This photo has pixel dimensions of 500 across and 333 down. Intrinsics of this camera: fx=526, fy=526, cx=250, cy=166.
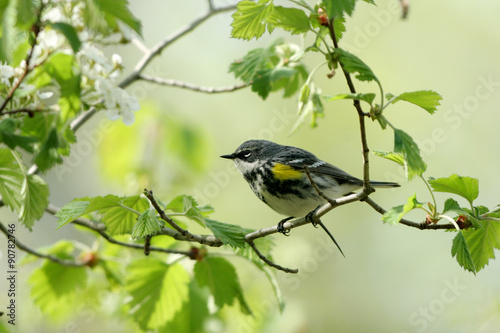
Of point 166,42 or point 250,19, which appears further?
point 166,42

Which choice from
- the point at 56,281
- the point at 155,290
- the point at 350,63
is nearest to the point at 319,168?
the point at 155,290

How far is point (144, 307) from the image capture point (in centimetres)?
345

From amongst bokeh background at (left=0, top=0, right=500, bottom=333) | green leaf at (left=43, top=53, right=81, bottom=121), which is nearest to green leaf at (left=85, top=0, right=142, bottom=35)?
green leaf at (left=43, top=53, right=81, bottom=121)

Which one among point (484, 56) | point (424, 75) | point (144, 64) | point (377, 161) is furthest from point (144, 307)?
point (484, 56)

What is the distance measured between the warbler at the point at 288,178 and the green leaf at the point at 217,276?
28.5 inches

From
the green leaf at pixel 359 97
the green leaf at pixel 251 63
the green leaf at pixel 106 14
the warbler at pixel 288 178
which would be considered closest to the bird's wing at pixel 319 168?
the warbler at pixel 288 178

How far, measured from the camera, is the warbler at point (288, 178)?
13.3ft

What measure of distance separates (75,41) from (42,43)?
3.01 feet

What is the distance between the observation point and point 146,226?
7.53 feet

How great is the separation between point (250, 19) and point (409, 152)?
3.19ft

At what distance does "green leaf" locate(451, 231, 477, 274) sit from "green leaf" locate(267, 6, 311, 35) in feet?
3.65

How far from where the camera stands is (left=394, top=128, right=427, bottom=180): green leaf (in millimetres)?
1978

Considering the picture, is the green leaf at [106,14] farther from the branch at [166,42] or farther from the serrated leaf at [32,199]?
the branch at [166,42]

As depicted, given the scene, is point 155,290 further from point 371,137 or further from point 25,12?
point 371,137
